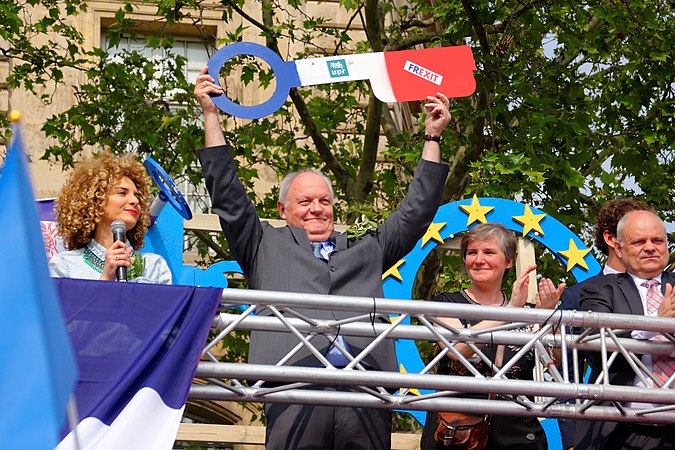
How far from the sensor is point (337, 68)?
6688 millimetres

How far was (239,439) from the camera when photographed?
10.9 m

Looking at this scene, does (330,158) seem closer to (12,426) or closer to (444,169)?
(444,169)

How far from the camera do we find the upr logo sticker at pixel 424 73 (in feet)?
22.1

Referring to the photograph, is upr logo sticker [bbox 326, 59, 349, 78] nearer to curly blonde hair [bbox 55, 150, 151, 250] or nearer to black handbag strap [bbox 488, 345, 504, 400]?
curly blonde hair [bbox 55, 150, 151, 250]

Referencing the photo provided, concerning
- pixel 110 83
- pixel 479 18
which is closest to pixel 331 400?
pixel 479 18

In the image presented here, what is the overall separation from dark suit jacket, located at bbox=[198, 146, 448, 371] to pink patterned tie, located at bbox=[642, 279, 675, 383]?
112 cm

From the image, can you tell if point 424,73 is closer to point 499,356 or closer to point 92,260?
point 499,356

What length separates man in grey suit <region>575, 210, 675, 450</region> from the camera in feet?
21.6

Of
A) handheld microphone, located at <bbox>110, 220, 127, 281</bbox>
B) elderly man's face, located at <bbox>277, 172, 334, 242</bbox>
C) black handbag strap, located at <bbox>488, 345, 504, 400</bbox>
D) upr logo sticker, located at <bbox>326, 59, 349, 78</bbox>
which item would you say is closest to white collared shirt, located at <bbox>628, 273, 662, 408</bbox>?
black handbag strap, located at <bbox>488, 345, 504, 400</bbox>

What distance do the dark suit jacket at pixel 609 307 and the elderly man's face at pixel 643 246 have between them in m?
0.07

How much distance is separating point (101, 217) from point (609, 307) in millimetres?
2444

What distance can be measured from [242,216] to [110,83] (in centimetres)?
674

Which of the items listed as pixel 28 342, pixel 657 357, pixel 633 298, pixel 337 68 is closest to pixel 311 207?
pixel 337 68

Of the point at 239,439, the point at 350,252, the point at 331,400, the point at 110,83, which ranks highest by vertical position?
the point at 110,83
